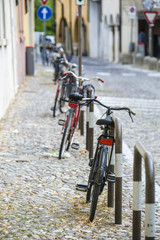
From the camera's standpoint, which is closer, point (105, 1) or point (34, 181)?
point (34, 181)

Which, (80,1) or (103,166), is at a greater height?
(80,1)

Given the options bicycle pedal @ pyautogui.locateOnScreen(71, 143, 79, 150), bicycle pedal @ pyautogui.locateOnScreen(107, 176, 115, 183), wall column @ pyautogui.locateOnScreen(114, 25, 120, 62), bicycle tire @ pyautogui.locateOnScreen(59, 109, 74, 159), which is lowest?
wall column @ pyautogui.locateOnScreen(114, 25, 120, 62)

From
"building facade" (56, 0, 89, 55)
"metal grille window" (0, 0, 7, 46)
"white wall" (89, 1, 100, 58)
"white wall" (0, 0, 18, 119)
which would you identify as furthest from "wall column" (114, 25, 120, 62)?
"metal grille window" (0, 0, 7, 46)

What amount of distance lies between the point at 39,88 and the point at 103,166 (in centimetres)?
1409

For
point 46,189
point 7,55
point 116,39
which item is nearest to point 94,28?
point 116,39

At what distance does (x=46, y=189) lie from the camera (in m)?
7.00

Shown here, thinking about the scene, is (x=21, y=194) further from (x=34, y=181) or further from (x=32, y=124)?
(x=32, y=124)

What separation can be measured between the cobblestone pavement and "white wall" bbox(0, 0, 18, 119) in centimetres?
126

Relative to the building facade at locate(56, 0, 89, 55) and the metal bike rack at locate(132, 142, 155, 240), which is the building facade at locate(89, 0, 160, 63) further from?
the metal bike rack at locate(132, 142, 155, 240)

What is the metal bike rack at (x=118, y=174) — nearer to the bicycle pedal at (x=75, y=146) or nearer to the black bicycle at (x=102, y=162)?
the black bicycle at (x=102, y=162)

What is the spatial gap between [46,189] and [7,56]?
8.17 m

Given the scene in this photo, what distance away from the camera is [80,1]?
42.7 ft

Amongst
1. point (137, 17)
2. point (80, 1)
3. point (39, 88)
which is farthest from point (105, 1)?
point (80, 1)

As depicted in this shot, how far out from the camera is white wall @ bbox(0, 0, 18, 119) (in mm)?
13302
